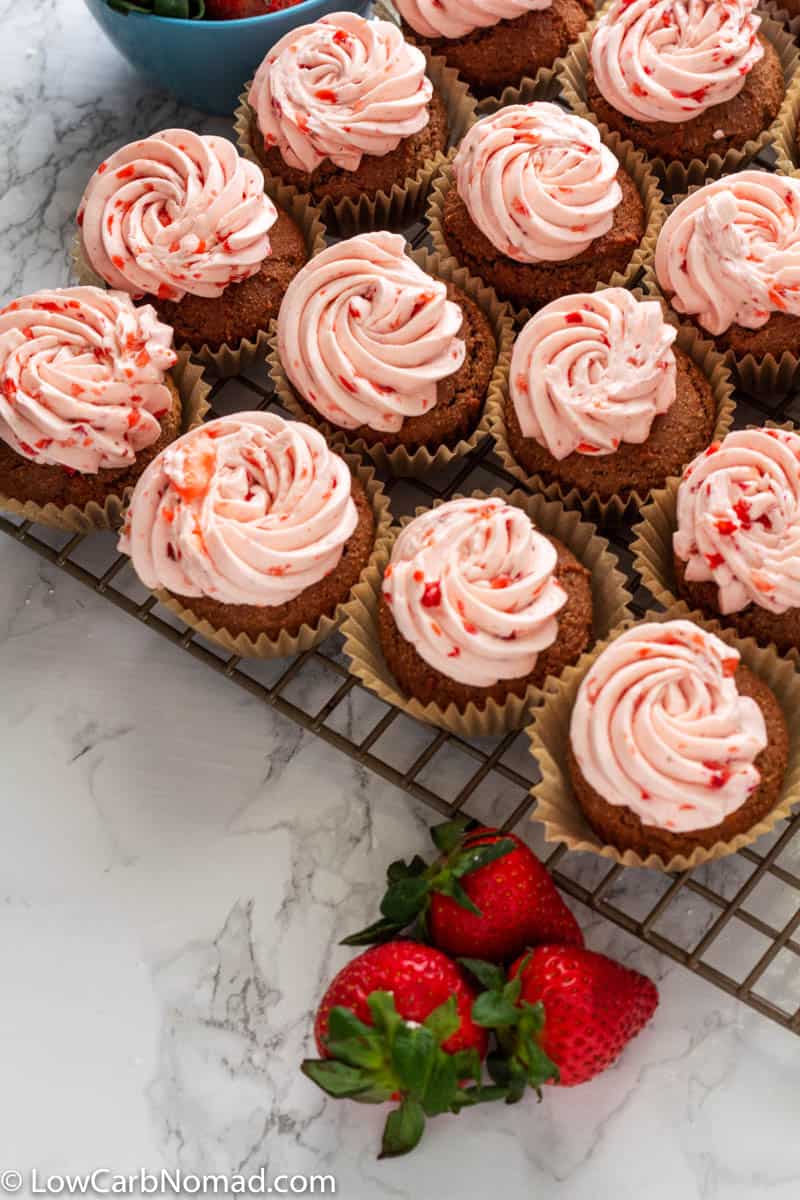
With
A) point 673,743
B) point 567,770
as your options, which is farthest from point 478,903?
point 673,743

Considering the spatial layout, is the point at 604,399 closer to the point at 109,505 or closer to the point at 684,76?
the point at 684,76

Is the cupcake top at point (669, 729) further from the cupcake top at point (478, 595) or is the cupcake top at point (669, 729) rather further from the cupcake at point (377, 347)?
the cupcake at point (377, 347)

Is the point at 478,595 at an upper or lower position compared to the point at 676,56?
lower

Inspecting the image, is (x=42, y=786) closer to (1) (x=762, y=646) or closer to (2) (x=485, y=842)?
(2) (x=485, y=842)

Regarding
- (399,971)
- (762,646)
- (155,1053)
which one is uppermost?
(762,646)

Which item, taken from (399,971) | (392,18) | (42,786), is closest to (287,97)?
(392,18)

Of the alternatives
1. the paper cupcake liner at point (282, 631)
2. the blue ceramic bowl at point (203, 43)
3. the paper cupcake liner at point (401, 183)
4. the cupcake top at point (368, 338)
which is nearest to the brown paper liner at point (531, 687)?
the paper cupcake liner at point (282, 631)

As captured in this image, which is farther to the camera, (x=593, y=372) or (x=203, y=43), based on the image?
(x=203, y=43)

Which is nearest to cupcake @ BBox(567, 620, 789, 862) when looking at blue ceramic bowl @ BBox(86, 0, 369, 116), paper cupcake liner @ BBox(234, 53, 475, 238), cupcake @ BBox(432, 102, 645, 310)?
cupcake @ BBox(432, 102, 645, 310)
